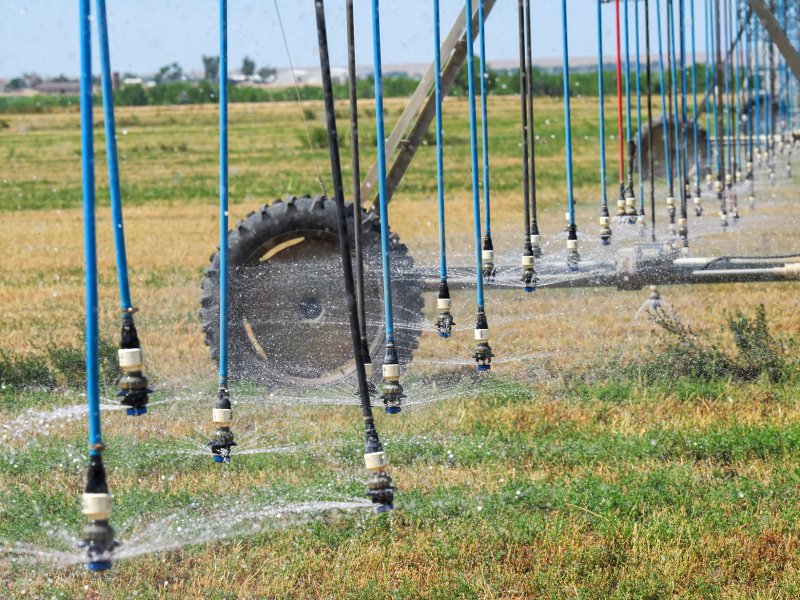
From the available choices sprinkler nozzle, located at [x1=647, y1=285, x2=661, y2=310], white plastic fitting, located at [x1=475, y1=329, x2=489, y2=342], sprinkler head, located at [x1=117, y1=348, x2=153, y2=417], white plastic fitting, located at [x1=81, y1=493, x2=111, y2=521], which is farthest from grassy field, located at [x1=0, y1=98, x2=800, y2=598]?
white plastic fitting, located at [x1=81, y1=493, x2=111, y2=521]

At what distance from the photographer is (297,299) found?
8172mm

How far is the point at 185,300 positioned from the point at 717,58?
497 cm

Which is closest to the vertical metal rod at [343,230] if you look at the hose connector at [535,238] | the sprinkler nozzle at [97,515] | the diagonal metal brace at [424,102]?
the sprinkler nozzle at [97,515]

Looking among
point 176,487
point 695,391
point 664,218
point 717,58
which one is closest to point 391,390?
point 176,487

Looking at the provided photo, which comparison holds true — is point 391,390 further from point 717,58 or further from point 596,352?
point 717,58

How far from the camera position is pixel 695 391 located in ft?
23.6

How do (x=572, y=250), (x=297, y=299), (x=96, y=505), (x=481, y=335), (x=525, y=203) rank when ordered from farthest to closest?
(x=297, y=299)
(x=572, y=250)
(x=525, y=203)
(x=481, y=335)
(x=96, y=505)

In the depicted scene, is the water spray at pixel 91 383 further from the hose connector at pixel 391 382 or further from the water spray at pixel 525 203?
the water spray at pixel 525 203

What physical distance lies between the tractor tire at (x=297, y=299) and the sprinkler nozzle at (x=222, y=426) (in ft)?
8.18

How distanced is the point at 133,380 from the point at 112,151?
0.67 metres

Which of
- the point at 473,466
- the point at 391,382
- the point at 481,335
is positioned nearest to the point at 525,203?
the point at 481,335

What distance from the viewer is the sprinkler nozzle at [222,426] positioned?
523cm

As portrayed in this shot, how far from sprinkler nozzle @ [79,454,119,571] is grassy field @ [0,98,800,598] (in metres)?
0.88

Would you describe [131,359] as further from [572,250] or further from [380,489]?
[572,250]
